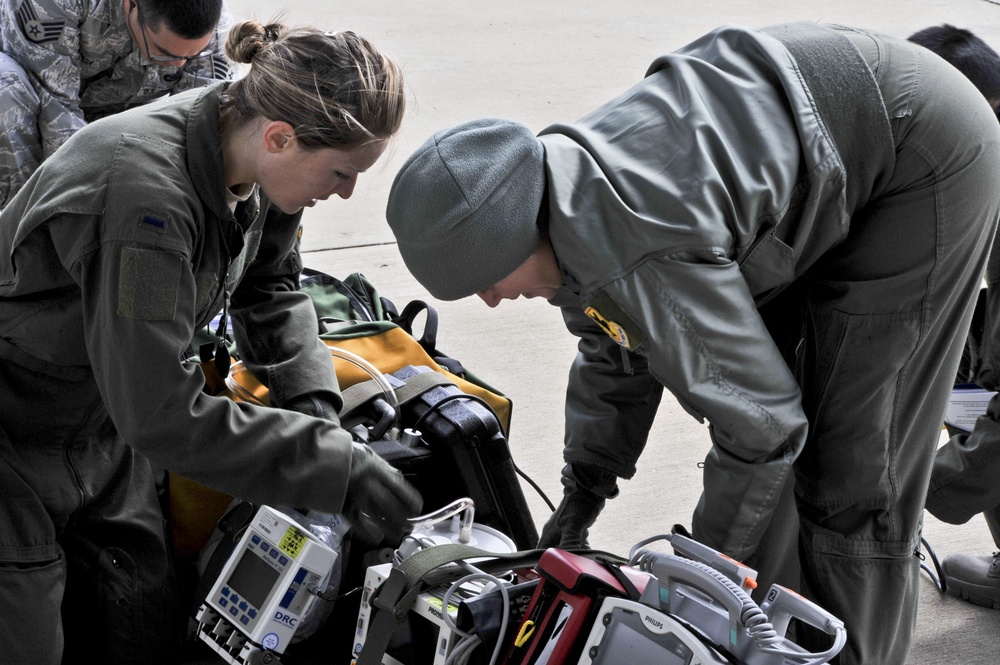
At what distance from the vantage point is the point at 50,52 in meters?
3.28

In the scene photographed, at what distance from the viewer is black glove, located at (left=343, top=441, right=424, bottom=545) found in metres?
2.03

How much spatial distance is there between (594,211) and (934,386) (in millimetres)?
716

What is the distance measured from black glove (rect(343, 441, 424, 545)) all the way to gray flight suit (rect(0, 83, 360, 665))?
0.04 m

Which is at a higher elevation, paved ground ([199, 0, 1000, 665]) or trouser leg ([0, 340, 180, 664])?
trouser leg ([0, 340, 180, 664])

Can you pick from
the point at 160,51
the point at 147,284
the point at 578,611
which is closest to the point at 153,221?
the point at 147,284

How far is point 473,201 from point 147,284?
1.93ft

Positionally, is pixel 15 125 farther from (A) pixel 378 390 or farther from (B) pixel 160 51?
(A) pixel 378 390

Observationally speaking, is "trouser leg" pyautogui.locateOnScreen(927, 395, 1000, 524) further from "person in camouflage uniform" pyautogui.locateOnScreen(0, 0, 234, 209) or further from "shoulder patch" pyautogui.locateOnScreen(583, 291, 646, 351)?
"person in camouflage uniform" pyautogui.locateOnScreen(0, 0, 234, 209)

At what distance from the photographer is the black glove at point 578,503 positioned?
2.17 meters

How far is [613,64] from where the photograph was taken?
6.81m

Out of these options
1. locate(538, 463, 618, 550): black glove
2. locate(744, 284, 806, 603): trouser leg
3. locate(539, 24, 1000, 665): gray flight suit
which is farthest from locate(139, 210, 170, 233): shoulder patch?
Answer: locate(744, 284, 806, 603): trouser leg

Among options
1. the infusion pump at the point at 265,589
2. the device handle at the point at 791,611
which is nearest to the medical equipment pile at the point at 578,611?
the device handle at the point at 791,611

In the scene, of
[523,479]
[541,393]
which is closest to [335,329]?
[523,479]

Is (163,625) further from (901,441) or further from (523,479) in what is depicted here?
(901,441)
